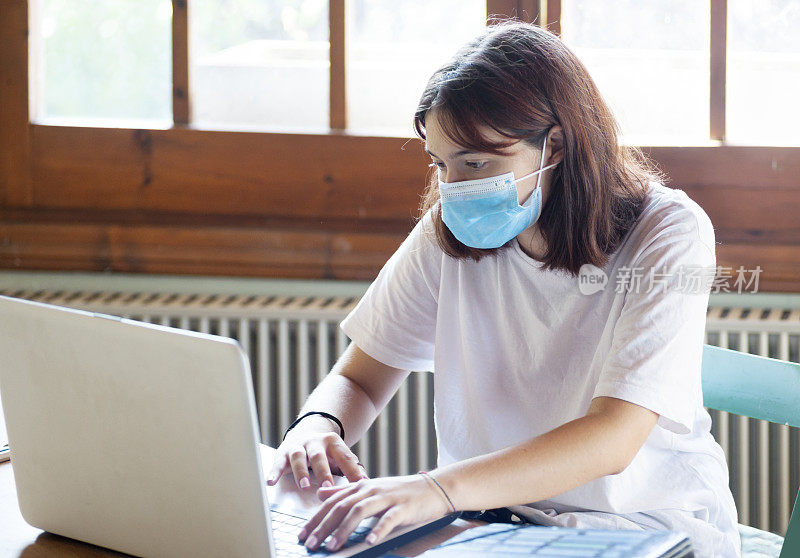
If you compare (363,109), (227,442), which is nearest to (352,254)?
(363,109)

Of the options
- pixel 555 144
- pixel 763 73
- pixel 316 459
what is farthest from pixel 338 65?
pixel 316 459

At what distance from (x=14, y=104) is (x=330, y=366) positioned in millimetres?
1013

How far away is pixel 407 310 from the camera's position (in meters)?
1.49

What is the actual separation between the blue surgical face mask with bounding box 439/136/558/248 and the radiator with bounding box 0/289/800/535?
86cm

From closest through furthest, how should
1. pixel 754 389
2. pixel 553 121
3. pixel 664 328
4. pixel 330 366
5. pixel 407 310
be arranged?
1. pixel 664 328
2. pixel 553 121
3. pixel 754 389
4. pixel 407 310
5. pixel 330 366

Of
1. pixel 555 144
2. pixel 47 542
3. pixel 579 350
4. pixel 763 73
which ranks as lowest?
pixel 47 542

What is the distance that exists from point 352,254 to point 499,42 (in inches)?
41.0

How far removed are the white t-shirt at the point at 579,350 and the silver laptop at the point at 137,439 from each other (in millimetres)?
322

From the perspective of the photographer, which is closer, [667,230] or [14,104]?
[667,230]

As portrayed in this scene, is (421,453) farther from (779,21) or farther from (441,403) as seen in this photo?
(779,21)

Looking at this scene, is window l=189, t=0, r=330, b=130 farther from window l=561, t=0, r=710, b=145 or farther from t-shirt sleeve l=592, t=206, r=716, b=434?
t-shirt sleeve l=592, t=206, r=716, b=434

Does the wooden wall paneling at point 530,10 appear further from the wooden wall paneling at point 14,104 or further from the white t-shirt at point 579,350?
the wooden wall paneling at point 14,104

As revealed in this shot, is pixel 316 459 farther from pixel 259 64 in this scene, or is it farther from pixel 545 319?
pixel 259 64

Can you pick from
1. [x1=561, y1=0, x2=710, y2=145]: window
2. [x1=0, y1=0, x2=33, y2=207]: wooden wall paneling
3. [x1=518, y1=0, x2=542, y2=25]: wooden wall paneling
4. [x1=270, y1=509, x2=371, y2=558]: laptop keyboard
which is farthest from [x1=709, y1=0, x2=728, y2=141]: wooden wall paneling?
[x1=0, y1=0, x2=33, y2=207]: wooden wall paneling
